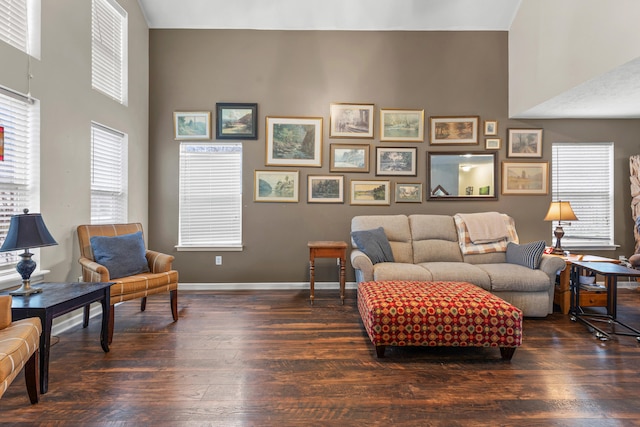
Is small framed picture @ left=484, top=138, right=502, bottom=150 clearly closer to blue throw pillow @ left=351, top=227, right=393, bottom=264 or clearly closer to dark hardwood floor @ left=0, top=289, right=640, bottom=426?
blue throw pillow @ left=351, top=227, right=393, bottom=264

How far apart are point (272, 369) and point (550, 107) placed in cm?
420

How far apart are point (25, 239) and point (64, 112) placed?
54.7 inches

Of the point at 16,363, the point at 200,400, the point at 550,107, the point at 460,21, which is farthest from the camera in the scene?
the point at 460,21

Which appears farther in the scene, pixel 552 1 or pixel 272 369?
pixel 552 1

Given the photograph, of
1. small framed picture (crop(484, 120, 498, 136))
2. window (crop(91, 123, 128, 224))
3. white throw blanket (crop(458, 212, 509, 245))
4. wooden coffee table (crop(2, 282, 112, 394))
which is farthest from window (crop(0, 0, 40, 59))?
Answer: small framed picture (crop(484, 120, 498, 136))

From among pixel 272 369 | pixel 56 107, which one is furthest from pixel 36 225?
pixel 272 369

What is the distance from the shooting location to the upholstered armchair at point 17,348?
54.2 inches

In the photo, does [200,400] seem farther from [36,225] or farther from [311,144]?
[311,144]

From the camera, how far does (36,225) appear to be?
208 cm

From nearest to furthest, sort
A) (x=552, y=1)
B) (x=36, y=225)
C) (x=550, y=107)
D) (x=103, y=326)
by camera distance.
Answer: (x=36, y=225), (x=103, y=326), (x=552, y=1), (x=550, y=107)

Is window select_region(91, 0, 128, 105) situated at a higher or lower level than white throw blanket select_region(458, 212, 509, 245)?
higher

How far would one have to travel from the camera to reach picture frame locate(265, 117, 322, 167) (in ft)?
13.5

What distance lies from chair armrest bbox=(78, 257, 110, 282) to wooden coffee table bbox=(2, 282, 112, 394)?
5.9 inches

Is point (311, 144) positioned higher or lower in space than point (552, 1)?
lower
